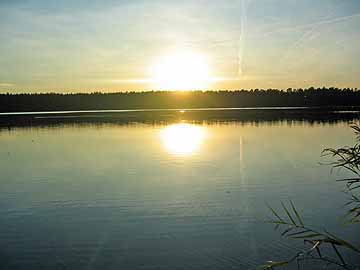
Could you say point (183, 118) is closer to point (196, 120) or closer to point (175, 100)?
point (196, 120)

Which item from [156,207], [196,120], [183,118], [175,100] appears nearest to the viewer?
[156,207]

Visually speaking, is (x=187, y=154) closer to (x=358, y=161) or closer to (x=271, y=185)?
(x=271, y=185)

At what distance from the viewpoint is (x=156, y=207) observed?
396 inches

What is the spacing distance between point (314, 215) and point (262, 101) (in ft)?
374

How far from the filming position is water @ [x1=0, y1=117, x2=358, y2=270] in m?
7.13

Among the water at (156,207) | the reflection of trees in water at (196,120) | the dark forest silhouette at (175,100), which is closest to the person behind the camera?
the water at (156,207)

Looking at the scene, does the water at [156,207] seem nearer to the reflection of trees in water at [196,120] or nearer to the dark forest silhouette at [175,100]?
the reflection of trees in water at [196,120]

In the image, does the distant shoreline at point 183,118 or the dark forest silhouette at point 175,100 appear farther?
the dark forest silhouette at point 175,100

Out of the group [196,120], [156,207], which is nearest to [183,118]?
[196,120]

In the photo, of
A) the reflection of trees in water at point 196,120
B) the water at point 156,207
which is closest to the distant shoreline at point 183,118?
the reflection of trees in water at point 196,120

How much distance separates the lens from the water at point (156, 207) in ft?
23.4

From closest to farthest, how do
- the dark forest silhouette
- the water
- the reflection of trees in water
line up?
the water → the reflection of trees in water → the dark forest silhouette

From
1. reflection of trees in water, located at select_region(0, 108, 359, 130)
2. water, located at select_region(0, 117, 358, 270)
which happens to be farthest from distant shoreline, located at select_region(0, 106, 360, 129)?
water, located at select_region(0, 117, 358, 270)

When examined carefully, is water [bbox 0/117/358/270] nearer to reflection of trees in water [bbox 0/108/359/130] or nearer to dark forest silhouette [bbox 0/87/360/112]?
reflection of trees in water [bbox 0/108/359/130]
